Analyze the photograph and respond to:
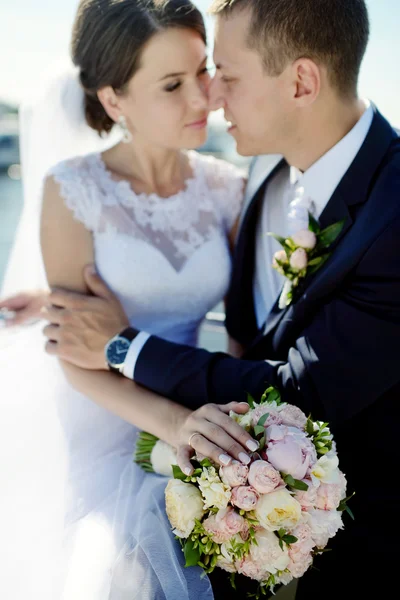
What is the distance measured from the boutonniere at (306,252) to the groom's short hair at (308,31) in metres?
0.49

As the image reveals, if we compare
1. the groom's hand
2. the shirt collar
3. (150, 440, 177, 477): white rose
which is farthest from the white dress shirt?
(150, 440, 177, 477): white rose

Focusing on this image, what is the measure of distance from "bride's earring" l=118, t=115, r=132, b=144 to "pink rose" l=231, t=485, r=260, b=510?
5.14 ft

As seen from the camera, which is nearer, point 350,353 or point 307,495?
point 307,495

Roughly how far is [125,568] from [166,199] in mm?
1417

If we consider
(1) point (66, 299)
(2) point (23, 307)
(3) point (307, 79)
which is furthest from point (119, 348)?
(3) point (307, 79)

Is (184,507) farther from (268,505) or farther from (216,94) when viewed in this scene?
(216,94)

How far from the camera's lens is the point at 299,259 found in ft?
5.98

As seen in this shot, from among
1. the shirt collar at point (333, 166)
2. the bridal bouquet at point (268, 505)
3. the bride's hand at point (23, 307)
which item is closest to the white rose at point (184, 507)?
the bridal bouquet at point (268, 505)

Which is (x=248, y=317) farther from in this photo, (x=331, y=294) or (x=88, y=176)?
(x=88, y=176)

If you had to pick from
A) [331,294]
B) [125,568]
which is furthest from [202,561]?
[331,294]

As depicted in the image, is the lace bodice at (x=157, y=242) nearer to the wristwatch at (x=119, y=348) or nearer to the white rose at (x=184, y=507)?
the wristwatch at (x=119, y=348)

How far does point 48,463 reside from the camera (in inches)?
75.8

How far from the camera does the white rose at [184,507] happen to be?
4.33 ft

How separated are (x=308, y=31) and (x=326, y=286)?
0.81 meters
